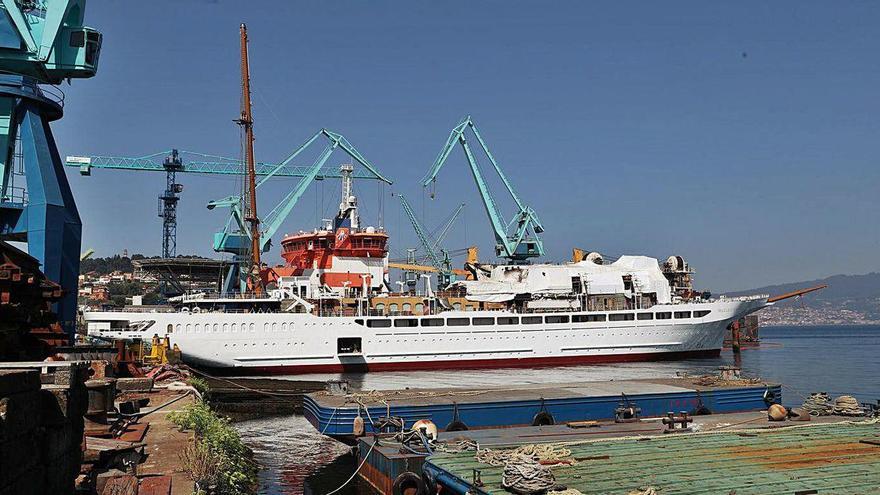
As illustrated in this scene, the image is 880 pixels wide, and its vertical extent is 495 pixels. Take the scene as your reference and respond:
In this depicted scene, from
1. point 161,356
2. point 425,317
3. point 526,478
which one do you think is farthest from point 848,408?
point 425,317

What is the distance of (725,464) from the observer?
10.8 metres

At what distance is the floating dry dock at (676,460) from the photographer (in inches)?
378

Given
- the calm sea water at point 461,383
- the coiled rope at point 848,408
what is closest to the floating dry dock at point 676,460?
the coiled rope at point 848,408

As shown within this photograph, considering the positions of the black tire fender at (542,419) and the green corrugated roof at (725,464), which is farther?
the black tire fender at (542,419)

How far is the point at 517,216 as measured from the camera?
68500 mm

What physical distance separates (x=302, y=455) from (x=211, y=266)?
5021 cm

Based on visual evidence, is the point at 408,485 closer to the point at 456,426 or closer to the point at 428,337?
the point at 456,426

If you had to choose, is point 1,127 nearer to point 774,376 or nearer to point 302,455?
point 302,455

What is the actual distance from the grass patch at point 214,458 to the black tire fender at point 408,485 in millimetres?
2923

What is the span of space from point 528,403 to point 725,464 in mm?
8229

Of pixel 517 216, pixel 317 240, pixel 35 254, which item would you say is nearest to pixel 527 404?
pixel 35 254

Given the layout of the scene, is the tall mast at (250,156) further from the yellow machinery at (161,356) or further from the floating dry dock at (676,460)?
the floating dry dock at (676,460)

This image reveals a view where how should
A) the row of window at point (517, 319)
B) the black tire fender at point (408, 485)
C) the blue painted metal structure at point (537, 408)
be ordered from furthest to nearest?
the row of window at point (517, 319) < the blue painted metal structure at point (537, 408) < the black tire fender at point (408, 485)

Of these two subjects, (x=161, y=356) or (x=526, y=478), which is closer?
(x=526, y=478)
